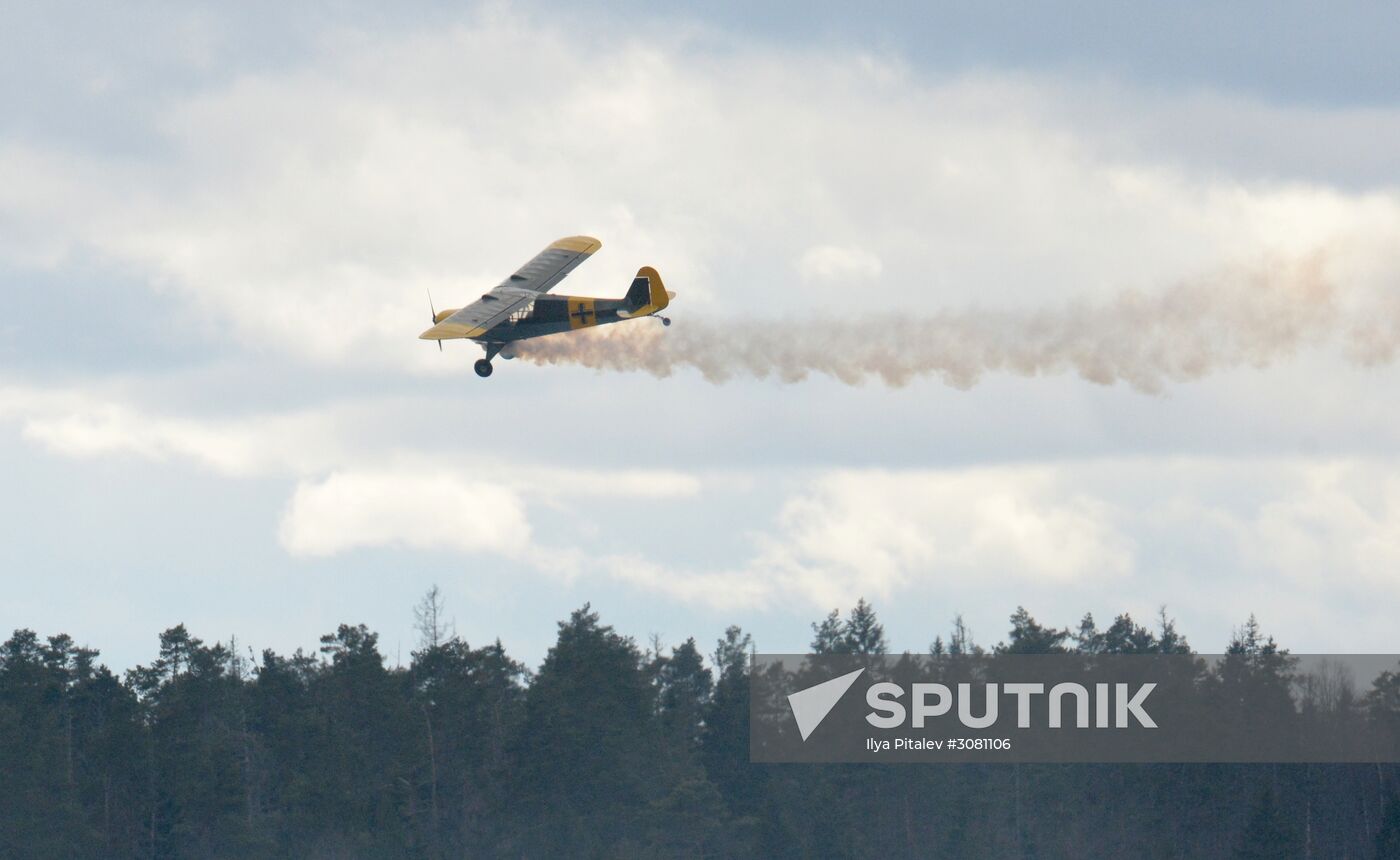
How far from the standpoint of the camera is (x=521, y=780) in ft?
301

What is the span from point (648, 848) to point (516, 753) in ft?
25.9

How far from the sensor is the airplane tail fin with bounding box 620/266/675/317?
63344 millimetres

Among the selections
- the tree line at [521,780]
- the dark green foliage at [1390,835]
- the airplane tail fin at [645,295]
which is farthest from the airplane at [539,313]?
the dark green foliage at [1390,835]

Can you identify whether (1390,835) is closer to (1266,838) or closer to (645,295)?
(1266,838)

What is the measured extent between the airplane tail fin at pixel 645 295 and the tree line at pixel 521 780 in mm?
33403

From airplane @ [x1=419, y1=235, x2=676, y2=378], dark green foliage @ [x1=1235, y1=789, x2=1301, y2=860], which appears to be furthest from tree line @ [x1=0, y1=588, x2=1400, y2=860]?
airplane @ [x1=419, y1=235, x2=676, y2=378]

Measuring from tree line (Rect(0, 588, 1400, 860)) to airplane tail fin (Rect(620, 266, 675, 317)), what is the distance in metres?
33.4

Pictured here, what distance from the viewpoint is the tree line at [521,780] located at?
89.3 meters

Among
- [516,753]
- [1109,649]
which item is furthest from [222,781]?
[1109,649]

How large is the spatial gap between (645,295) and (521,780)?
35.9m
